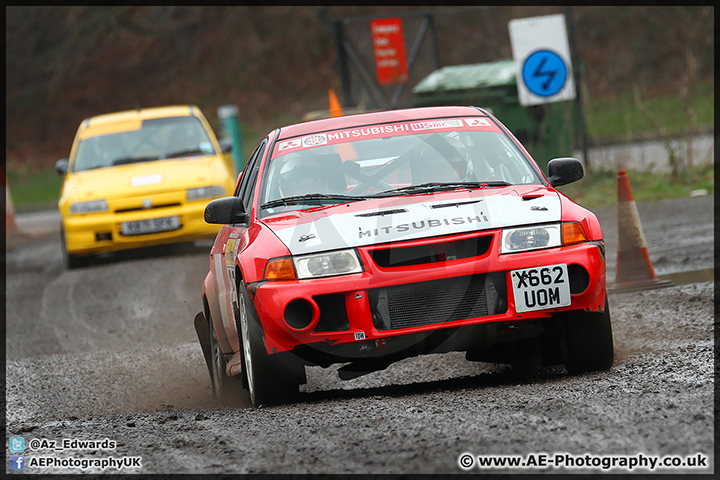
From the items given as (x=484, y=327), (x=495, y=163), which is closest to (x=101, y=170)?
(x=495, y=163)

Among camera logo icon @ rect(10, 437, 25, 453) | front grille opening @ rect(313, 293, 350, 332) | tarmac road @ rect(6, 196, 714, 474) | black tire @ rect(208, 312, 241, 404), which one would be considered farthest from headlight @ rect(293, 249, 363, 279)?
camera logo icon @ rect(10, 437, 25, 453)

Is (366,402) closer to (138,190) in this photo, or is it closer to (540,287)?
(540,287)

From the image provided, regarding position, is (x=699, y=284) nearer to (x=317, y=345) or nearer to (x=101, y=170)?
(x=317, y=345)

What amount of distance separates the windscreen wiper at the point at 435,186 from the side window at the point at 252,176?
0.95m

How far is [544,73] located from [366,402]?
→ 372 inches

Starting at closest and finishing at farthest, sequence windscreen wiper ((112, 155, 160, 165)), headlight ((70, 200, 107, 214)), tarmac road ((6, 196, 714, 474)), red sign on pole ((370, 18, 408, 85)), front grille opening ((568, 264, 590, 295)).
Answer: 1. tarmac road ((6, 196, 714, 474))
2. front grille opening ((568, 264, 590, 295))
3. headlight ((70, 200, 107, 214))
4. windscreen wiper ((112, 155, 160, 165))
5. red sign on pole ((370, 18, 408, 85))

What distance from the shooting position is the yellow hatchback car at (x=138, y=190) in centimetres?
1388

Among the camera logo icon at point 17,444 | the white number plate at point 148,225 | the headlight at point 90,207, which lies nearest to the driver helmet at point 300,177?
the camera logo icon at point 17,444

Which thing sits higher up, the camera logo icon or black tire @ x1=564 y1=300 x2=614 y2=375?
black tire @ x1=564 y1=300 x2=614 y2=375

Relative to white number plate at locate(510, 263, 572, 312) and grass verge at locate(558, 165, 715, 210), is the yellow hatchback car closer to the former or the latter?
grass verge at locate(558, 165, 715, 210)

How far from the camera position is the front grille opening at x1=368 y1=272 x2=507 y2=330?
570 cm

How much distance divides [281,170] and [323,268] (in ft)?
4.46

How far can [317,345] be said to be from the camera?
579 centimetres

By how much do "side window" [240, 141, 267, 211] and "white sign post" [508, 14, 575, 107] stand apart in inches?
293
